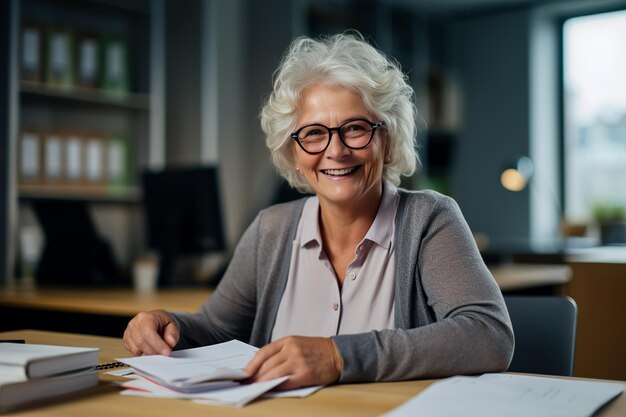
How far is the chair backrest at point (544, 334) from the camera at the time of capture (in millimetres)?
1650

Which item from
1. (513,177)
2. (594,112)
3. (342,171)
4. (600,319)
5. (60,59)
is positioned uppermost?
(594,112)

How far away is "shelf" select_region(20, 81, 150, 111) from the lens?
365 centimetres

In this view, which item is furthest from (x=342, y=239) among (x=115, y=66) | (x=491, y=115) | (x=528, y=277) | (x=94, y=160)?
(x=491, y=115)

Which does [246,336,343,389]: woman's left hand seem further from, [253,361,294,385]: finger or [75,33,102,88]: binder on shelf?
[75,33,102,88]: binder on shelf

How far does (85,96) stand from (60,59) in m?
0.22

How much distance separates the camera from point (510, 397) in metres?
1.11

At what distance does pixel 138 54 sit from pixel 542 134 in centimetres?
405

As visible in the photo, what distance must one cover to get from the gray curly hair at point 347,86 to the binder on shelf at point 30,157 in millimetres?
2135

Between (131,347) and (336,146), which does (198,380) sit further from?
(336,146)

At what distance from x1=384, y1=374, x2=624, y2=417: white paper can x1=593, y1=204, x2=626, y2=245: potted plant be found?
15.3 ft

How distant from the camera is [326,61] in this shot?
1747 mm

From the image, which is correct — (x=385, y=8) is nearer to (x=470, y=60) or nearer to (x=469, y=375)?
(x=470, y=60)

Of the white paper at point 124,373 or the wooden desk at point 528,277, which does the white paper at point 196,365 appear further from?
the wooden desk at point 528,277

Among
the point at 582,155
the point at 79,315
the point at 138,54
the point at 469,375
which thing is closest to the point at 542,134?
the point at 582,155
